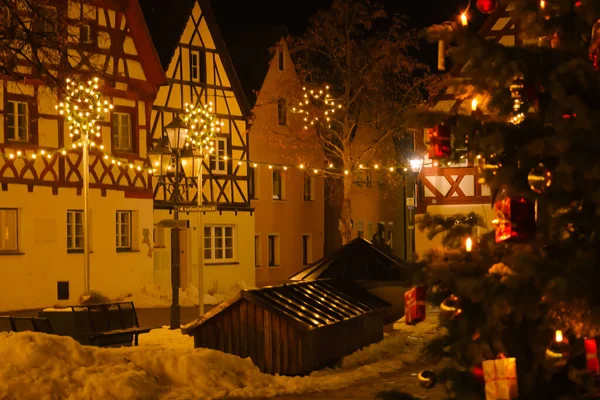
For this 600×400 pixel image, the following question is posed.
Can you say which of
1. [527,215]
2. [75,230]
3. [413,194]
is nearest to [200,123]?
[75,230]

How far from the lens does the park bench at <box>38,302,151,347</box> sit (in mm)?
16734

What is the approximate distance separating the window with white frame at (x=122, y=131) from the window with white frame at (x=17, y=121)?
3.55 m

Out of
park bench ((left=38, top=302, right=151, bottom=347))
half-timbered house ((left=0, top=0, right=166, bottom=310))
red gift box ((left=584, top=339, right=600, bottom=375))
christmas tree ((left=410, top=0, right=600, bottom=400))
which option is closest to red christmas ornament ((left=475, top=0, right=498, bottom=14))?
christmas tree ((left=410, top=0, right=600, bottom=400))

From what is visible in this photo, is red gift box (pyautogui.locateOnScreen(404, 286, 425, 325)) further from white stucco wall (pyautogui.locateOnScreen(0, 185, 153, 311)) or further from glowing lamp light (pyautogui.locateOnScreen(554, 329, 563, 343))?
white stucco wall (pyautogui.locateOnScreen(0, 185, 153, 311))

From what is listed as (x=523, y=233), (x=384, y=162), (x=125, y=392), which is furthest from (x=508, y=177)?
(x=384, y=162)

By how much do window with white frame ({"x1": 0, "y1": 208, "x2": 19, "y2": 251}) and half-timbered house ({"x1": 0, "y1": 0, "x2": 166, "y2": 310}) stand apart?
27mm

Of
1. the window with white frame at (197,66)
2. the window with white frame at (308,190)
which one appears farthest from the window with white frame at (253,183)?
the window with white frame at (197,66)

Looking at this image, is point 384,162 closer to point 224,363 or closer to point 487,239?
point 224,363

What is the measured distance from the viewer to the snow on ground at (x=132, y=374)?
37.5 ft

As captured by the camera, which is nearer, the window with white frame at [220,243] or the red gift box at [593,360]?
the red gift box at [593,360]

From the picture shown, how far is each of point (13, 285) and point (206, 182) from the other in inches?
432

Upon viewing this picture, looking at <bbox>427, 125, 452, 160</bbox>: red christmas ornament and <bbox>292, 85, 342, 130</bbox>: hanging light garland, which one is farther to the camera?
<bbox>292, 85, 342, 130</bbox>: hanging light garland

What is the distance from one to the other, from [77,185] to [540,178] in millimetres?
24935

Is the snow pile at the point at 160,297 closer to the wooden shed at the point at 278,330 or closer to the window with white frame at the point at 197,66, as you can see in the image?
the window with white frame at the point at 197,66
